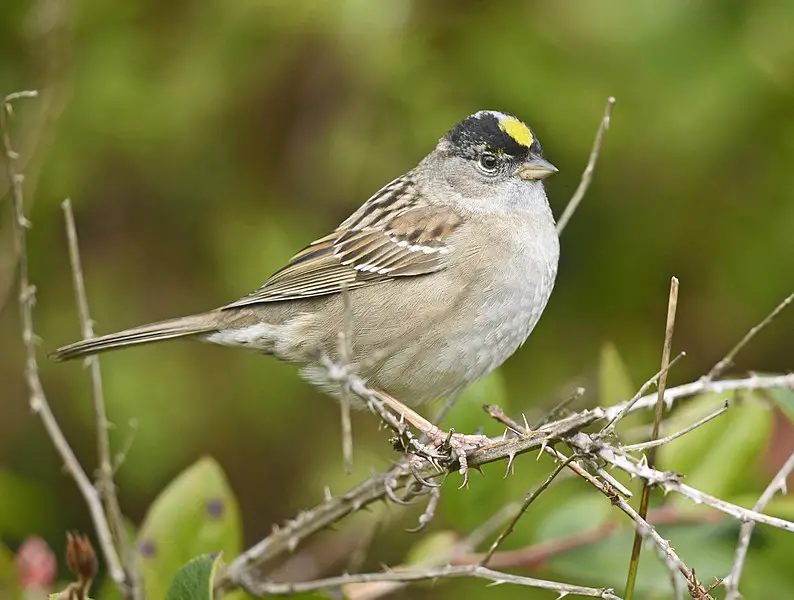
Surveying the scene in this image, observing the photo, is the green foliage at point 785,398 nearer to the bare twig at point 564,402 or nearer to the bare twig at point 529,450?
the bare twig at point 529,450

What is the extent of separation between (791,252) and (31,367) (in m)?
2.66

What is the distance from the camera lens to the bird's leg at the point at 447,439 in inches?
89.4

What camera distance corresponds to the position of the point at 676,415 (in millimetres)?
2773

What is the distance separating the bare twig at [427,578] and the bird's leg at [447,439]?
0.19m

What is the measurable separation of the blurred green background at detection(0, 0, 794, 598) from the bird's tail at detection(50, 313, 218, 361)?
0.54m

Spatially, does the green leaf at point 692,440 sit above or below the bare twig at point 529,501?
below

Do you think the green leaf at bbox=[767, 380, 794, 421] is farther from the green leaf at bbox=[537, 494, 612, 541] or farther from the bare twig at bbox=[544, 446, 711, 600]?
the bare twig at bbox=[544, 446, 711, 600]

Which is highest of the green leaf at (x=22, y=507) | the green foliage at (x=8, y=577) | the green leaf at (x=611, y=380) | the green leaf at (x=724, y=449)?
the green leaf at (x=611, y=380)

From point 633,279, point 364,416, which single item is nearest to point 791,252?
point 633,279

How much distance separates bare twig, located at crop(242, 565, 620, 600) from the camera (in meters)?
1.93

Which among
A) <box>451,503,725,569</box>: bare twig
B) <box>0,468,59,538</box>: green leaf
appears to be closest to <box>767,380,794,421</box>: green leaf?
<box>451,503,725,569</box>: bare twig

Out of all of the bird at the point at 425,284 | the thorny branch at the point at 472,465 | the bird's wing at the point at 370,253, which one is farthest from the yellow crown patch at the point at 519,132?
the thorny branch at the point at 472,465

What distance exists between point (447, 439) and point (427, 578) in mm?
290

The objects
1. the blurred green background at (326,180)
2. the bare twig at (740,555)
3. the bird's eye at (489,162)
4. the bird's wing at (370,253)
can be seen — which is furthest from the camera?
the blurred green background at (326,180)
